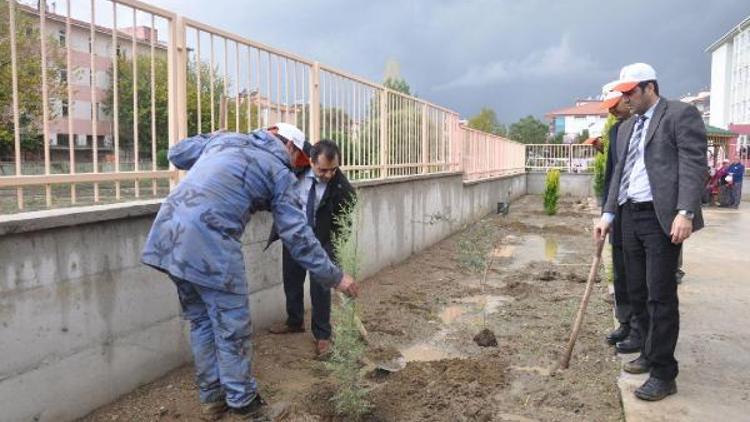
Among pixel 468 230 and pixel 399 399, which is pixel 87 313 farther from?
pixel 468 230

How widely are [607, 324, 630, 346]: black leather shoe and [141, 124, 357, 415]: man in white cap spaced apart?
7.68ft

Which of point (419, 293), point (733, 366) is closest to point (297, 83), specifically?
point (419, 293)

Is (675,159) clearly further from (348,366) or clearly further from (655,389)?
(348,366)

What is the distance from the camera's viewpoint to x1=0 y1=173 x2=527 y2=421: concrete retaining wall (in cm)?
280

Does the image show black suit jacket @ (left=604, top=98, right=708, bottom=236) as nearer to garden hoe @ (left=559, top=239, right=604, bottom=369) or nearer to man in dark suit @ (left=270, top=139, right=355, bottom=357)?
garden hoe @ (left=559, top=239, right=604, bottom=369)

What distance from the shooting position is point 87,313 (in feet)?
10.4

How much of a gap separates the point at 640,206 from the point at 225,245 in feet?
7.77

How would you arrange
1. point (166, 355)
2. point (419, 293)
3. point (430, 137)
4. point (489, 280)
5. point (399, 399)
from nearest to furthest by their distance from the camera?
point (399, 399) → point (166, 355) → point (419, 293) → point (489, 280) → point (430, 137)

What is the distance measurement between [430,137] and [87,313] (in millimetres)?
7276

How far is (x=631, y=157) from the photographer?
3.70m

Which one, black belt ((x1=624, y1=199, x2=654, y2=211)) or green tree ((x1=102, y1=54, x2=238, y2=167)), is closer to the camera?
black belt ((x1=624, y1=199, x2=654, y2=211))

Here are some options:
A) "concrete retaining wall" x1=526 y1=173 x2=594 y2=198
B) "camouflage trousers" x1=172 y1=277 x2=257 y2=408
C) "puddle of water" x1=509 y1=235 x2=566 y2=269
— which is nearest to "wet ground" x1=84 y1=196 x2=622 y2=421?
"camouflage trousers" x1=172 y1=277 x2=257 y2=408

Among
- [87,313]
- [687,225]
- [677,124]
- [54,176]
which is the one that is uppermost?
[677,124]

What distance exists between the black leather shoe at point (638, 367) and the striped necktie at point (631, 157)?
101 cm
